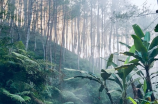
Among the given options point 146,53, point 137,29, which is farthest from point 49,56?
point 146,53

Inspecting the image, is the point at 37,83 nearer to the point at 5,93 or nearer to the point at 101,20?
the point at 5,93

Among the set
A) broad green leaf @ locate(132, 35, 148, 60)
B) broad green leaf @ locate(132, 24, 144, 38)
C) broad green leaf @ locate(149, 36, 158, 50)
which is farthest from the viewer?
broad green leaf @ locate(132, 24, 144, 38)

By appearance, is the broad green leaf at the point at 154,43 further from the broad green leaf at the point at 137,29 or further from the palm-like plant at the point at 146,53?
the broad green leaf at the point at 137,29

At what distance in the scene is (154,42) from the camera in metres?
3.52

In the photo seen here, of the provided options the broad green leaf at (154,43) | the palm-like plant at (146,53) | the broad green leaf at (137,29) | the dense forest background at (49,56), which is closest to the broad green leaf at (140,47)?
the palm-like plant at (146,53)

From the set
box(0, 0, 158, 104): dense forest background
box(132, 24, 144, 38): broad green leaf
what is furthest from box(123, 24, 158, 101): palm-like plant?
box(0, 0, 158, 104): dense forest background

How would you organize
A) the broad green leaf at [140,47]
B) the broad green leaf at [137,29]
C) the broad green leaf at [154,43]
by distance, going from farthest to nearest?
the broad green leaf at [137,29]
the broad green leaf at [154,43]
the broad green leaf at [140,47]

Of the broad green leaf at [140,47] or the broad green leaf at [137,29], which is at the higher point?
the broad green leaf at [137,29]

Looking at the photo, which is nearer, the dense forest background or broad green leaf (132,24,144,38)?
broad green leaf (132,24,144,38)

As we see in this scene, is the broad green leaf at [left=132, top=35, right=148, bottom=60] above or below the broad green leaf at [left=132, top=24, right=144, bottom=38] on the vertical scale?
below

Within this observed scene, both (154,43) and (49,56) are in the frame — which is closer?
(154,43)

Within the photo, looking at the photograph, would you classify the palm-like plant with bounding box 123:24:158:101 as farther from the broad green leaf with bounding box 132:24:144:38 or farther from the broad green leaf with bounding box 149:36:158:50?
the broad green leaf with bounding box 132:24:144:38

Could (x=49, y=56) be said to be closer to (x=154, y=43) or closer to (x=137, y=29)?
(x=137, y=29)

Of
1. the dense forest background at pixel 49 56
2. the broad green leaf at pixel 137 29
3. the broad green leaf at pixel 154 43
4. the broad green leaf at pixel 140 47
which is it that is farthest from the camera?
the dense forest background at pixel 49 56
